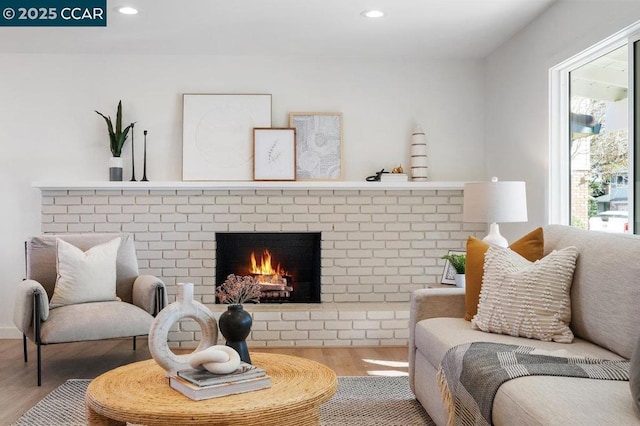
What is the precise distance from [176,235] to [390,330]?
6.25 ft

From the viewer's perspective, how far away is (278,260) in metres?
5.55

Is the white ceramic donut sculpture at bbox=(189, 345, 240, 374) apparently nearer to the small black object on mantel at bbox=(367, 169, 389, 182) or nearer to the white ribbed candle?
the small black object on mantel at bbox=(367, 169, 389, 182)

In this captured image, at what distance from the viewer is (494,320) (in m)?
2.88

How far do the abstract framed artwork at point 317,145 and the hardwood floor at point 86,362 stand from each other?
4.73ft

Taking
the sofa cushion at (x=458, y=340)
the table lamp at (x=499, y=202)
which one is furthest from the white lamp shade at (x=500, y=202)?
the sofa cushion at (x=458, y=340)

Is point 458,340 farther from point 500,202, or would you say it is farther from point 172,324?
point 500,202

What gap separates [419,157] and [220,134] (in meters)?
1.66

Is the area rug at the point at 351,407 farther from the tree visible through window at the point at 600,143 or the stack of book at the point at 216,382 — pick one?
the tree visible through window at the point at 600,143

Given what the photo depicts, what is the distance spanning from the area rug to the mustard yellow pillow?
605 millimetres

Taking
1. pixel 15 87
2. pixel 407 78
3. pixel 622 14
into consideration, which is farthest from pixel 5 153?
pixel 622 14

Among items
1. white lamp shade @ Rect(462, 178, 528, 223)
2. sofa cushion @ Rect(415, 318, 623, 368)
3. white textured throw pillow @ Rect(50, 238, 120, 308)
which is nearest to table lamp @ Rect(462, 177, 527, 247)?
white lamp shade @ Rect(462, 178, 528, 223)

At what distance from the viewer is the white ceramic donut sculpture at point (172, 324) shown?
2334 millimetres

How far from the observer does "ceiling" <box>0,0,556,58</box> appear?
163 inches

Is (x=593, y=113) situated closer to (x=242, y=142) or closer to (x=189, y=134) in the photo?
(x=242, y=142)
